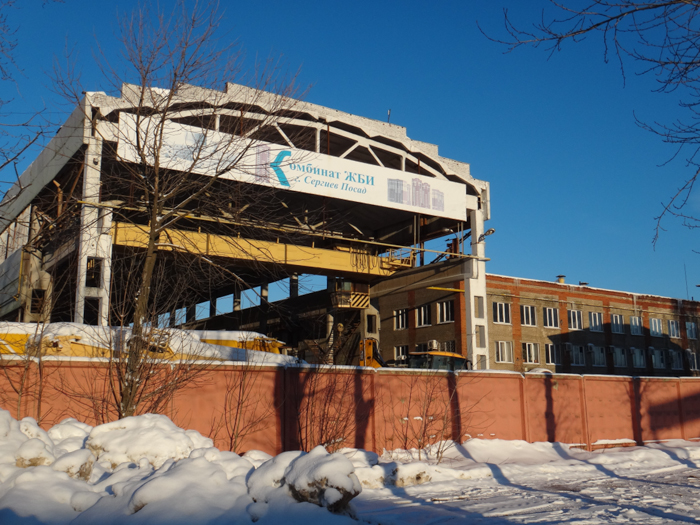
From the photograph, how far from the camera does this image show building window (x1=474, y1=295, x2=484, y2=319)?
3734 centimetres

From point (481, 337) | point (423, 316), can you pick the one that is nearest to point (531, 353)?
point (423, 316)

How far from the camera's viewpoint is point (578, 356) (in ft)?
190

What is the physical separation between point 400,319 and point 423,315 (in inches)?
123

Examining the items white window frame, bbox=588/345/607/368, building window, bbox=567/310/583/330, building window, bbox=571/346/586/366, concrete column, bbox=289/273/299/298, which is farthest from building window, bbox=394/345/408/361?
white window frame, bbox=588/345/607/368

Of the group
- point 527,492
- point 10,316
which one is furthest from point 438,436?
point 10,316

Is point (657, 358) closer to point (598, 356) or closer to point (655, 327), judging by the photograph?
point (655, 327)

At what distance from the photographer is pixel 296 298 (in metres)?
51.0

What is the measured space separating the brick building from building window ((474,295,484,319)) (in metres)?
6.47

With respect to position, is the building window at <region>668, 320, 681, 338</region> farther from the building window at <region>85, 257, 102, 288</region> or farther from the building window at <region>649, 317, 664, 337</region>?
the building window at <region>85, 257, 102, 288</region>

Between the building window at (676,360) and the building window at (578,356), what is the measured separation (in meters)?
13.4

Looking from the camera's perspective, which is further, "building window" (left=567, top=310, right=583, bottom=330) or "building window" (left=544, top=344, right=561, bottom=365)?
"building window" (left=567, top=310, right=583, bottom=330)

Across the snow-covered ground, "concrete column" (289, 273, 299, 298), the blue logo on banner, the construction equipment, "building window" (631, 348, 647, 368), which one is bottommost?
the snow-covered ground

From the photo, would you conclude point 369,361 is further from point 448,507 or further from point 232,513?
point 232,513

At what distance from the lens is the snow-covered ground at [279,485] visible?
23.9 ft
